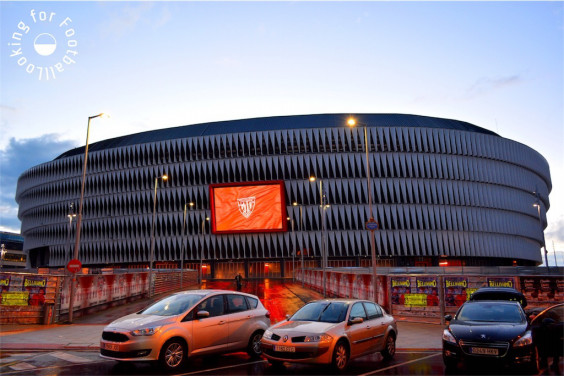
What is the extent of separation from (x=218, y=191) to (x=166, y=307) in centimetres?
6562

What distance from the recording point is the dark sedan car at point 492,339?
989cm

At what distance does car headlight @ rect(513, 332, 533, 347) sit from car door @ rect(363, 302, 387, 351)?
324 centimetres

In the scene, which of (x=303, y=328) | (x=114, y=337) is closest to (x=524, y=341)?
(x=303, y=328)

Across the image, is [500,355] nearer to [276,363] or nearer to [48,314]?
[276,363]

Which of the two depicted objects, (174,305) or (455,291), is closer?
(174,305)

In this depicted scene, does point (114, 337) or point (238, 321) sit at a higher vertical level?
point (238, 321)

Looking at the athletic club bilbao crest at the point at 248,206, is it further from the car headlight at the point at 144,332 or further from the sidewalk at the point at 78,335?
the car headlight at the point at 144,332

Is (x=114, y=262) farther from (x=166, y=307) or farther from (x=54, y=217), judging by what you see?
(x=166, y=307)

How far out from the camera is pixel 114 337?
10.4 meters

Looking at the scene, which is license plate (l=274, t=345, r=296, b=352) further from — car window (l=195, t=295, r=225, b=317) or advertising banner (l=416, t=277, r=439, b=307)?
advertising banner (l=416, t=277, r=439, b=307)

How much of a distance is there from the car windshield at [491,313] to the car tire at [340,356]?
322cm

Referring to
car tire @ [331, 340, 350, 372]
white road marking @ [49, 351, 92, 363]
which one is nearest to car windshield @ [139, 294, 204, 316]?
white road marking @ [49, 351, 92, 363]

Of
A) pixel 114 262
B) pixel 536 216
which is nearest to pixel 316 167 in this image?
pixel 114 262

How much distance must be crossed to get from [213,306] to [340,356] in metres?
3.48
